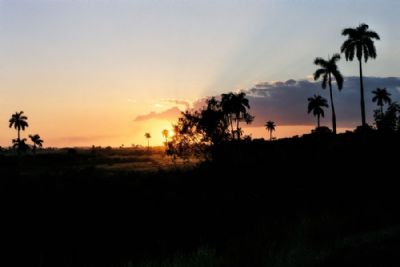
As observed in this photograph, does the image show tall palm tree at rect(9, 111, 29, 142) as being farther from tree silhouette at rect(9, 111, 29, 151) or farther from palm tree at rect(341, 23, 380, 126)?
palm tree at rect(341, 23, 380, 126)

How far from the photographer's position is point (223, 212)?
21750 mm

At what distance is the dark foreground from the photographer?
12352mm

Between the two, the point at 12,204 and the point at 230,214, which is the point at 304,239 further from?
the point at 12,204

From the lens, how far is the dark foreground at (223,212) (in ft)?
40.5

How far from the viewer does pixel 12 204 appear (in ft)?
58.3

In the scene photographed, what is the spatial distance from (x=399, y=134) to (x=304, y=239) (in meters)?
20.2

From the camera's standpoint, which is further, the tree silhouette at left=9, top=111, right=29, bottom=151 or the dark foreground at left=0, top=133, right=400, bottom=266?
the tree silhouette at left=9, top=111, right=29, bottom=151

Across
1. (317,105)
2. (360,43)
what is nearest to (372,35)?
(360,43)

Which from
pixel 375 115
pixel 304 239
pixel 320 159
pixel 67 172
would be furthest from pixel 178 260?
pixel 375 115

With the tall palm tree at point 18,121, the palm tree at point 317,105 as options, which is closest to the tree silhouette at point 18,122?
the tall palm tree at point 18,121

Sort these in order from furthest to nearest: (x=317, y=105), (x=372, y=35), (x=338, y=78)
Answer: (x=317, y=105)
(x=338, y=78)
(x=372, y=35)

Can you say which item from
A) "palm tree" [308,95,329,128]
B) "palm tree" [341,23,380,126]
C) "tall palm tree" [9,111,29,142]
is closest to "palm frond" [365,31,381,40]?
"palm tree" [341,23,380,126]

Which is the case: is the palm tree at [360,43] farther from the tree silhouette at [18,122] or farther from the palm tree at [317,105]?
the tree silhouette at [18,122]

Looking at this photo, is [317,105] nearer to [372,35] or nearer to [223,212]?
[372,35]
